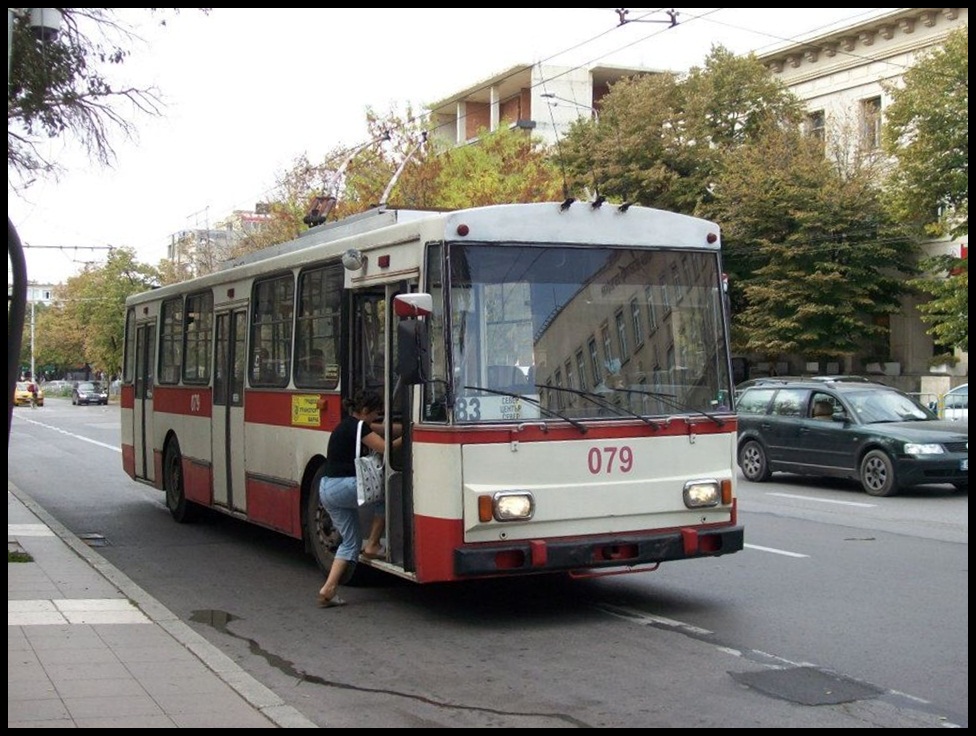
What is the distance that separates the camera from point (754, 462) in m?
20.0

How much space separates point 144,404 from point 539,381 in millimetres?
9371

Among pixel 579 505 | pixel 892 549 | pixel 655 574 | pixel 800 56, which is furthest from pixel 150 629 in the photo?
pixel 800 56

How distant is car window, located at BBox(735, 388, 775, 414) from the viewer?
20000 mm

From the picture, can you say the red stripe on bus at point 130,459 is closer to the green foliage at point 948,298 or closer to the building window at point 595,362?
the building window at point 595,362

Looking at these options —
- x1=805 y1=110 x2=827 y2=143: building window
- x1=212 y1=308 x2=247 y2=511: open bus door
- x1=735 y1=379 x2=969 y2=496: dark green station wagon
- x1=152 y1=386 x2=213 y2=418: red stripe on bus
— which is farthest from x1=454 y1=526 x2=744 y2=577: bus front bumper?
x1=805 y1=110 x2=827 y2=143: building window

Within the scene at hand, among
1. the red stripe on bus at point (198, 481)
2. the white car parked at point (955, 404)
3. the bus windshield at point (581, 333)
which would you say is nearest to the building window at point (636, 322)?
the bus windshield at point (581, 333)

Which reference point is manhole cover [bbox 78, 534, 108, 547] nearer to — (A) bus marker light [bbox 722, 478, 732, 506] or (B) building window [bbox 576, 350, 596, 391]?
(B) building window [bbox 576, 350, 596, 391]

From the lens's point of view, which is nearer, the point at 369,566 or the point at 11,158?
the point at 369,566

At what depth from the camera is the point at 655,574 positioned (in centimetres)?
1081

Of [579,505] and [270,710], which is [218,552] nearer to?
[579,505]

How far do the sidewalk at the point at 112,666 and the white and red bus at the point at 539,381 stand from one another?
68.0 inches

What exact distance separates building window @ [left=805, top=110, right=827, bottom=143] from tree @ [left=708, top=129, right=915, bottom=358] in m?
3.71

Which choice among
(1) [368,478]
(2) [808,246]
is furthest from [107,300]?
(1) [368,478]

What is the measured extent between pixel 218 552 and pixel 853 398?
1029 cm
